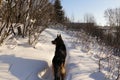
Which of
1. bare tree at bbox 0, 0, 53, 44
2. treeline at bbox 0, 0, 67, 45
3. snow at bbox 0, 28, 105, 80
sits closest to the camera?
snow at bbox 0, 28, 105, 80

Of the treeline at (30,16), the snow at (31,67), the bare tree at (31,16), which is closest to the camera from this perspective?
the snow at (31,67)

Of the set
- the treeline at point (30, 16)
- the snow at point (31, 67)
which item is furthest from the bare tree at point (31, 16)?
the snow at point (31, 67)

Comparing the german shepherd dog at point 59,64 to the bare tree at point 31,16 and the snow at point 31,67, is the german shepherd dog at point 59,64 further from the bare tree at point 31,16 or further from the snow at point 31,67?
the bare tree at point 31,16

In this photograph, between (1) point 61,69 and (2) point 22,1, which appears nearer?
(1) point 61,69

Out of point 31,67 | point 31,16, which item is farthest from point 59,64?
point 31,16

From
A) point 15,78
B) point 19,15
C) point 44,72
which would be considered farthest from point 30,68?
point 19,15

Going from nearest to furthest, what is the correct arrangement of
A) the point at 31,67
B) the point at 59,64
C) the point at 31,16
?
1. the point at 59,64
2. the point at 31,67
3. the point at 31,16

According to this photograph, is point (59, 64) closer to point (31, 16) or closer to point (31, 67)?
point (31, 67)

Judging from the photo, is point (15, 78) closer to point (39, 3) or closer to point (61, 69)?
point (61, 69)

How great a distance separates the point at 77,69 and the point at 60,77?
4.40 feet

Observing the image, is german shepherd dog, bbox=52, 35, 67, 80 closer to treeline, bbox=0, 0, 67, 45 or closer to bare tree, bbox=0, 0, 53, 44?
treeline, bbox=0, 0, 67, 45

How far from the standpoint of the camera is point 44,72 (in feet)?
34.9

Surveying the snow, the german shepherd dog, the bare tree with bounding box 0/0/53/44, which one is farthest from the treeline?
the german shepherd dog

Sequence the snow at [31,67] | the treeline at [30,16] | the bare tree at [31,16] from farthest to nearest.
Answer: the bare tree at [31,16], the treeline at [30,16], the snow at [31,67]
